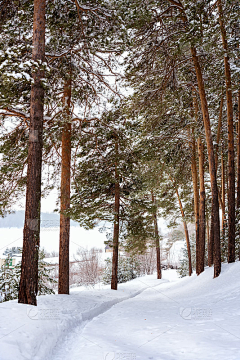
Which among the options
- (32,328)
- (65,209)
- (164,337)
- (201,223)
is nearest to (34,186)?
(32,328)

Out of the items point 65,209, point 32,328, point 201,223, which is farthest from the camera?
point 201,223

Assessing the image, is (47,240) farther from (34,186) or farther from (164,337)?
(164,337)

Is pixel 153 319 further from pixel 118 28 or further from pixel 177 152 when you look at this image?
pixel 177 152

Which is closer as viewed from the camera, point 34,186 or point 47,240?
point 34,186

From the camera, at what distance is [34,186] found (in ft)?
19.1

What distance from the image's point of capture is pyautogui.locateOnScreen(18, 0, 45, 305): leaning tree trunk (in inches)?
212

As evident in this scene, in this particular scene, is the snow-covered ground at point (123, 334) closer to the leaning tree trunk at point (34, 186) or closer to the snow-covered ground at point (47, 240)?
the leaning tree trunk at point (34, 186)

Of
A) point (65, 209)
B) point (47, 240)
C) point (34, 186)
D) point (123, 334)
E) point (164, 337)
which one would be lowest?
point (47, 240)

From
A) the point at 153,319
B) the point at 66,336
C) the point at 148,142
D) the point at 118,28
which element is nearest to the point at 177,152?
the point at 148,142

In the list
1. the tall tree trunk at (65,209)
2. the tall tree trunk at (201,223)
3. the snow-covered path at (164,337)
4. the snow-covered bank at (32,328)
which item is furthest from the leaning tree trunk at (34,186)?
the tall tree trunk at (201,223)

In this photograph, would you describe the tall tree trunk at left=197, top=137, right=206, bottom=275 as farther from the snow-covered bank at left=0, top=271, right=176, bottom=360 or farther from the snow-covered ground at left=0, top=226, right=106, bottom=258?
the snow-covered bank at left=0, top=271, right=176, bottom=360

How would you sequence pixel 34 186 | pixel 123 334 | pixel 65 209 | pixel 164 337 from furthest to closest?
pixel 65 209, pixel 34 186, pixel 123 334, pixel 164 337

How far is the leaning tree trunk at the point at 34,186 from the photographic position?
538 centimetres

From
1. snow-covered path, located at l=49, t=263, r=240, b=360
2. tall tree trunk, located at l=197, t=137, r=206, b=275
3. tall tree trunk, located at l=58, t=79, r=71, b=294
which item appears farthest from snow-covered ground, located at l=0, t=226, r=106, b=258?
tall tree trunk, located at l=197, t=137, r=206, b=275
